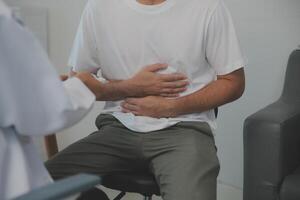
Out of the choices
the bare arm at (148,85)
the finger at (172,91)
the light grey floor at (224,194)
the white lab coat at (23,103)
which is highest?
the white lab coat at (23,103)

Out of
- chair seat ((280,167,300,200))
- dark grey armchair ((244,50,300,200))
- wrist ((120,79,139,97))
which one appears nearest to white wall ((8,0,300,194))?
dark grey armchair ((244,50,300,200))

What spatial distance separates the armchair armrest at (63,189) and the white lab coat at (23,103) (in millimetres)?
93

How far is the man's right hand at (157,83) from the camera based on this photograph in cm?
149

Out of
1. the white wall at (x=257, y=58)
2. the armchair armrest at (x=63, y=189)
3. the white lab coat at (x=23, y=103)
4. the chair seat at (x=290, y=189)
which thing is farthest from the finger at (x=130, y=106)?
the white wall at (x=257, y=58)

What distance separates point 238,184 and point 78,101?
5.91 feet

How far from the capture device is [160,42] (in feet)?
4.99

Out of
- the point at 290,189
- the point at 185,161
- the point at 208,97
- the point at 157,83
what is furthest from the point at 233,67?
the point at 290,189

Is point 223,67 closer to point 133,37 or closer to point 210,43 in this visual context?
point 210,43

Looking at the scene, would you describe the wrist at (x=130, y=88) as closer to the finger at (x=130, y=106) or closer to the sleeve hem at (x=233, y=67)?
the finger at (x=130, y=106)

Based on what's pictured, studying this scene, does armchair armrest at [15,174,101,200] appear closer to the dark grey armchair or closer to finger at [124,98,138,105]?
finger at [124,98,138,105]

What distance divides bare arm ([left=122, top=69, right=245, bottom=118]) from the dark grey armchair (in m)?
0.21

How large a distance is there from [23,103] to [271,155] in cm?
113

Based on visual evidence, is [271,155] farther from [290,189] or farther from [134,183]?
Result: [134,183]

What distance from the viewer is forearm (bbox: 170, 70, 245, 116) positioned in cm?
146
